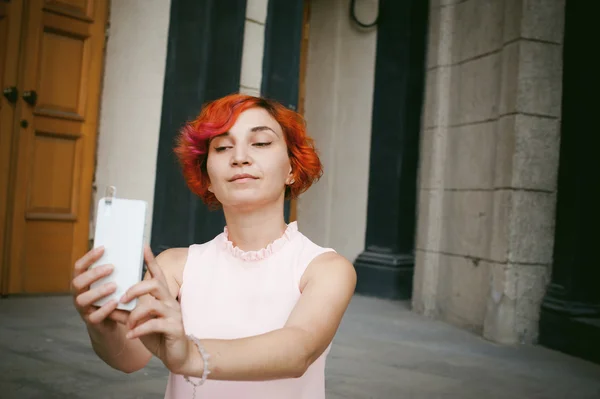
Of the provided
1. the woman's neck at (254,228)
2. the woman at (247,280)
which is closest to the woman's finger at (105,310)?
the woman at (247,280)

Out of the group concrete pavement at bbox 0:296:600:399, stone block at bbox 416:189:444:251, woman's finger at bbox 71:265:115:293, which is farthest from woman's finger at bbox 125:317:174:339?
stone block at bbox 416:189:444:251

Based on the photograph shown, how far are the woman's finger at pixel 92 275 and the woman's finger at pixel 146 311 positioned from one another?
91mm

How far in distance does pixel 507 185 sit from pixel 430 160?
3.45 ft

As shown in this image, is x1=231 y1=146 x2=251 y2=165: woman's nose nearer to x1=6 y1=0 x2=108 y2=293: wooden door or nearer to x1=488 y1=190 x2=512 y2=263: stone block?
x1=488 y1=190 x2=512 y2=263: stone block

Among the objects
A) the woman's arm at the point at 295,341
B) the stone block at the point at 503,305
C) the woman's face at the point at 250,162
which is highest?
the woman's face at the point at 250,162

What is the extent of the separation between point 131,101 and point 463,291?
10.6 feet

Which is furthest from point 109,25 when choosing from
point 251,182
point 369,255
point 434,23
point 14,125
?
point 251,182

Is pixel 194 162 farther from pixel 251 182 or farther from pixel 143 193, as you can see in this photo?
pixel 143 193

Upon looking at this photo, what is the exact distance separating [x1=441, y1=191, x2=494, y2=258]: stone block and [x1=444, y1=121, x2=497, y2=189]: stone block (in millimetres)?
88

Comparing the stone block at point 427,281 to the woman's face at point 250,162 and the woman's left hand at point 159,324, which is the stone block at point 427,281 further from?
the woman's left hand at point 159,324

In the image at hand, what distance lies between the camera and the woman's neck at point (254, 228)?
1.36 m

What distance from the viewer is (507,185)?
4.34 metres

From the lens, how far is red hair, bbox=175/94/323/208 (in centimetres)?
137

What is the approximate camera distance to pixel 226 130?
135 centimetres
